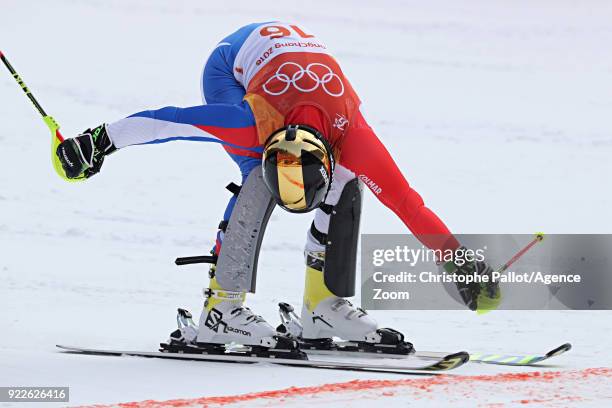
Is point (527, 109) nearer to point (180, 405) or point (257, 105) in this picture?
point (257, 105)

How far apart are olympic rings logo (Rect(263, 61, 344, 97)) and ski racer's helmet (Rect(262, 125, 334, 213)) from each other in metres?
0.23

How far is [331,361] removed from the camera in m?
4.22

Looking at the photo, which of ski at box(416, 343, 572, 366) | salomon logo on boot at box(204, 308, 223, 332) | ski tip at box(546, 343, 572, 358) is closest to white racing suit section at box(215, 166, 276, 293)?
salomon logo on boot at box(204, 308, 223, 332)

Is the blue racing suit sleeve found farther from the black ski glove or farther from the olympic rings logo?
the olympic rings logo

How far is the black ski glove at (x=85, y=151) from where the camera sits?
426 centimetres

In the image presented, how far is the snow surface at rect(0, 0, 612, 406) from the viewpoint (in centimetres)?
423

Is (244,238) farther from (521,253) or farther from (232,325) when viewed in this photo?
(521,253)

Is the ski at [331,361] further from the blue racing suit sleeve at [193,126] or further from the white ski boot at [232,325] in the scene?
the blue racing suit sleeve at [193,126]

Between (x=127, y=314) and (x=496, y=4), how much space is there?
29.0ft

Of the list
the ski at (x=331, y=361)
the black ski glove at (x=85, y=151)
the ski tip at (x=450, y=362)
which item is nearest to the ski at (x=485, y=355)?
the ski at (x=331, y=361)

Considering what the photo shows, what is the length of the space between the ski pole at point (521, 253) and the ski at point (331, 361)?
423 millimetres

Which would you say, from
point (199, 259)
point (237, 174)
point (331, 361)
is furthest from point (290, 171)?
point (237, 174)

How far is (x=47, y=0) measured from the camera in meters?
12.9

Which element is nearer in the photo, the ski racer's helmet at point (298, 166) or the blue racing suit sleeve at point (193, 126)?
the ski racer's helmet at point (298, 166)
